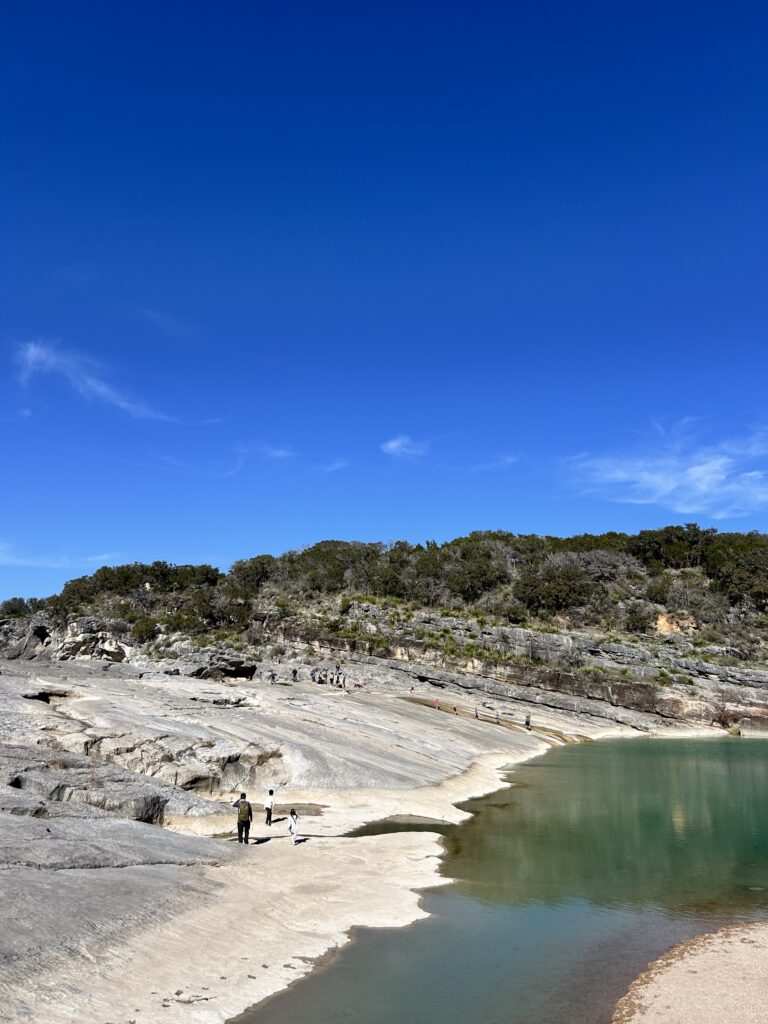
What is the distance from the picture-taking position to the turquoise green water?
1766 cm

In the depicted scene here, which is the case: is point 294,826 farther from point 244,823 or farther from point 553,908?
point 553,908

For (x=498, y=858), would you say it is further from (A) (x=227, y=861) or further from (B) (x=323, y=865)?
(A) (x=227, y=861)

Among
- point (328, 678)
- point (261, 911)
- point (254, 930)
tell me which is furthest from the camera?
point (328, 678)

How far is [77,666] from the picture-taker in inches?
2650

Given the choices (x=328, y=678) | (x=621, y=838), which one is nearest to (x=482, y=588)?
(x=328, y=678)

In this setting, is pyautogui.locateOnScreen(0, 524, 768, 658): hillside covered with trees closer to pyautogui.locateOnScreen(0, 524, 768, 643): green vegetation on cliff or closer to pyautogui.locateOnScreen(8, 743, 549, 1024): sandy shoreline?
pyautogui.locateOnScreen(0, 524, 768, 643): green vegetation on cliff

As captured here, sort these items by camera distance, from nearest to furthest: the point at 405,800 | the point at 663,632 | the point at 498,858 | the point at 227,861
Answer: the point at 227,861, the point at 498,858, the point at 405,800, the point at 663,632

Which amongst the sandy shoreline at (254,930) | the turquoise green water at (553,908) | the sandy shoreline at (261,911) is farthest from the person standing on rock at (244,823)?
the turquoise green water at (553,908)

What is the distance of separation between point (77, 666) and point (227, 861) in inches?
1822

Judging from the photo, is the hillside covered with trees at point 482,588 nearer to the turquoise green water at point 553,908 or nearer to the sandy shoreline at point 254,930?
the turquoise green water at point 553,908

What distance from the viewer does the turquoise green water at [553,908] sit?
17.7 m

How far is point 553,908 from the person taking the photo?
25.6 metres

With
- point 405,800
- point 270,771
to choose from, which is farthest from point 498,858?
point 270,771

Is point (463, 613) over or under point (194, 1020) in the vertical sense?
over
